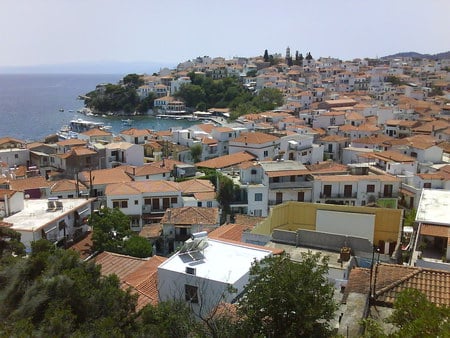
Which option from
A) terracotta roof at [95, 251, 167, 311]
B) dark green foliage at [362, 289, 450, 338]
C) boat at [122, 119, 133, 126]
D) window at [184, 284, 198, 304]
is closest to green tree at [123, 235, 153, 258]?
terracotta roof at [95, 251, 167, 311]

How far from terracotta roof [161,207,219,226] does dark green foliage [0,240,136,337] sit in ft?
40.7

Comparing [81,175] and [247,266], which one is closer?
[247,266]

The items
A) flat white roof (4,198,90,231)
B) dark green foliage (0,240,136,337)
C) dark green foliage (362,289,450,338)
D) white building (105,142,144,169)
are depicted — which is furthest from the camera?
white building (105,142,144,169)

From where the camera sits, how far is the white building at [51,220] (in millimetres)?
19500

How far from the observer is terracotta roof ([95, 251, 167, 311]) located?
43.9 feet

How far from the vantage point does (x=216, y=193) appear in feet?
94.6

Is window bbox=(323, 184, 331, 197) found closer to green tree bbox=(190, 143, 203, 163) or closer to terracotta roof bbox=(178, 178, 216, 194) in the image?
terracotta roof bbox=(178, 178, 216, 194)

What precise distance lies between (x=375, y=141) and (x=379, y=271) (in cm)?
3521

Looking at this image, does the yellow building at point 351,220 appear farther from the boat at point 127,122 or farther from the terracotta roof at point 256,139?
the boat at point 127,122

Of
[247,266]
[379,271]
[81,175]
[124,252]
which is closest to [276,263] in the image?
[379,271]

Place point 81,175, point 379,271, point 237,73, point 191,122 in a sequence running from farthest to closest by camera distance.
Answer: point 237,73 < point 191,122 < point 81,175 < point 379,271

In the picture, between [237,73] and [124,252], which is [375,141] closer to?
[124,252]

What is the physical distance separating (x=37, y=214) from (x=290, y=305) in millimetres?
16803

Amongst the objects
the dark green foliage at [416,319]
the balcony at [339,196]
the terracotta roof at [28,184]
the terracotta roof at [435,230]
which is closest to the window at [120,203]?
the terracotta roof at [28,184]
